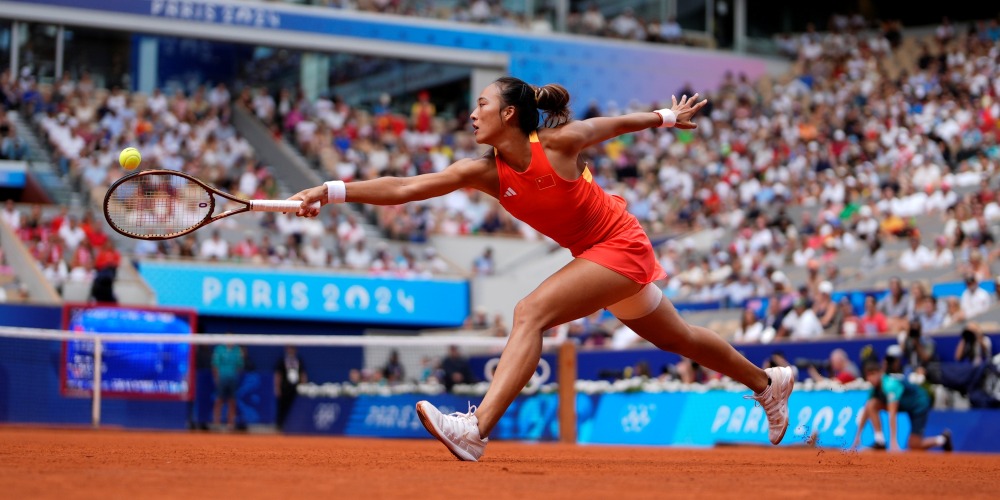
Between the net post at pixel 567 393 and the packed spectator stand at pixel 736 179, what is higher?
the packed spectator stand at pixel 736 179

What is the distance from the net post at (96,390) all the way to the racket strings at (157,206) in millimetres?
10147

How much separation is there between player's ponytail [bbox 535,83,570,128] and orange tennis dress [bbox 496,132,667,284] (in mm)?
236

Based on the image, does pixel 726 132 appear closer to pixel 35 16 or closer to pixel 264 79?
pixel 264 79

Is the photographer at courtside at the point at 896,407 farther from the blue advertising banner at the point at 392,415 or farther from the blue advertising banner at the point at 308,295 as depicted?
the blue advertising banner at the point at 308,295

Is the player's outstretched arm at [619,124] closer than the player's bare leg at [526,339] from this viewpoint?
No

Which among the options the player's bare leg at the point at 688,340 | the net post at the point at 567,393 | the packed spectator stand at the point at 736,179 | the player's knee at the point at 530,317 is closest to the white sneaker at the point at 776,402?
the player's bare leg at the point at 688,340

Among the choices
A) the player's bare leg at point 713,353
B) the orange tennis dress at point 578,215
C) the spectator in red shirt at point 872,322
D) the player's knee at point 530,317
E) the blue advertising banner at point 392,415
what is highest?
the orange tennis dress at point 578,215

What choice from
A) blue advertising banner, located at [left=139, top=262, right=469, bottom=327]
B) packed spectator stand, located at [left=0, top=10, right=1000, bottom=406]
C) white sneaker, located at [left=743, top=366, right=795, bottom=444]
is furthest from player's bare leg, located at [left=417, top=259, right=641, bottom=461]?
blue advertising banner, located at [left=139, top=262, right=469, bottom=327]

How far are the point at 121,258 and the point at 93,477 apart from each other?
60.1 feet

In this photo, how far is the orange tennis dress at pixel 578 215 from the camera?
687 cm

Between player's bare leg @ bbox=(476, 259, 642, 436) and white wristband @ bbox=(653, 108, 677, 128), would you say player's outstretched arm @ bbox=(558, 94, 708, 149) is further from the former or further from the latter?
player's bare leg @ bbox=(476, 259, 642, 436)

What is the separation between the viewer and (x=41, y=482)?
5.06m

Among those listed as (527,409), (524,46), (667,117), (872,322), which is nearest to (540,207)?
(667,117)

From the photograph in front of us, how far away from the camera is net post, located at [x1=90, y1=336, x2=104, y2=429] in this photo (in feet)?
56.5
